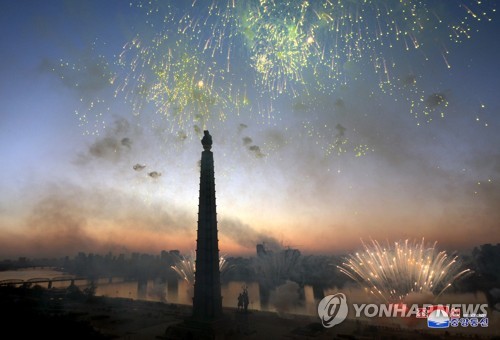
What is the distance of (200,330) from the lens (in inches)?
1074

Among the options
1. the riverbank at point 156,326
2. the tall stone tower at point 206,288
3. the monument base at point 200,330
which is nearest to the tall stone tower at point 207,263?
the tall stone tower at point 206,288

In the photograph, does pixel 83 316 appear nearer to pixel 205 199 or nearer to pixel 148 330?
pixel 148 330

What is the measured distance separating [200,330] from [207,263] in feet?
19.8

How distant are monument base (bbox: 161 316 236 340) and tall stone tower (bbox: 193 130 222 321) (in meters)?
0.53

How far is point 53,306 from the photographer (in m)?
48.7

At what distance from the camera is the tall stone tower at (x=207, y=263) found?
2845cm

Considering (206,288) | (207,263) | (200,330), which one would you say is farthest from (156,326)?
(207,263)

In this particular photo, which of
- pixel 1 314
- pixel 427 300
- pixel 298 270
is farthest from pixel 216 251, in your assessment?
pixel 298 270

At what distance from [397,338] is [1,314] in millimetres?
42286

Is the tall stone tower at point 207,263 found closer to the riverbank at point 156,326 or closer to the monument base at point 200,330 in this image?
the monument base at point 200,330

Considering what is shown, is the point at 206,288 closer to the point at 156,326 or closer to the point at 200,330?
the point at 200,330

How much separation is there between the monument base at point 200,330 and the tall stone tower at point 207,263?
529 millimetres

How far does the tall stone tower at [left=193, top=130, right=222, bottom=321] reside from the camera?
2845cm

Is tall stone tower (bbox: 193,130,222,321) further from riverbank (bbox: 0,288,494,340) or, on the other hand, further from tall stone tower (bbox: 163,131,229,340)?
riverbank (bbox: 0,288,494,340)
